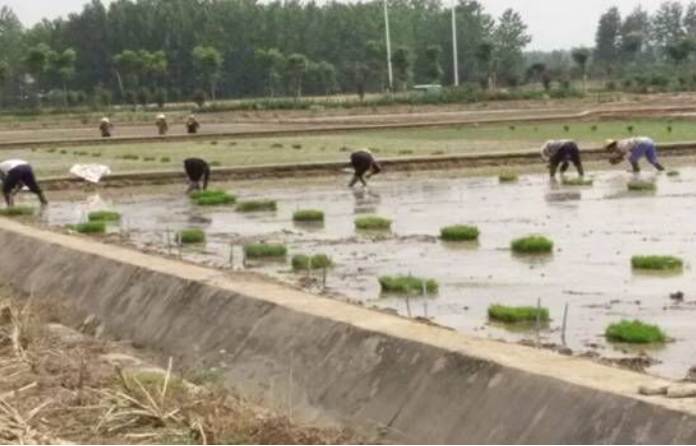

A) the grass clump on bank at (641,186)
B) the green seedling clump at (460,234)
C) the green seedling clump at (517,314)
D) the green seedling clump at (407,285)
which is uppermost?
the green seedling clump at (517,314)

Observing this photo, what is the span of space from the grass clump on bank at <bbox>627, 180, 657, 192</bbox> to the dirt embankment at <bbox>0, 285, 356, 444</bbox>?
39.8 ft

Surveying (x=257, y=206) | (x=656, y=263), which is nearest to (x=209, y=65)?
(x=257, y=206)

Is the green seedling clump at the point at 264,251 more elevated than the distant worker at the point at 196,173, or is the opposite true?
the green seedling clump at the point at 264,251

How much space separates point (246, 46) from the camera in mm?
88438

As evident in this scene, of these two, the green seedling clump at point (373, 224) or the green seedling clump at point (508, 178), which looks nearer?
the green seedling clump at point (373, 224)

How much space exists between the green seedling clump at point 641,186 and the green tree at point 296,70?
55509mm

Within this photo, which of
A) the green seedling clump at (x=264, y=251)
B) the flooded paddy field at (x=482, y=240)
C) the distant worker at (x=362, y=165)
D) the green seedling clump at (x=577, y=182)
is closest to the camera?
the flooded paddy field at (x=482, y=240)

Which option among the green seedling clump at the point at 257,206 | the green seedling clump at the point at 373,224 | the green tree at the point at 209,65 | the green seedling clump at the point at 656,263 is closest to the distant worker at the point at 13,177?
the green seedling clump at the point at 257,206

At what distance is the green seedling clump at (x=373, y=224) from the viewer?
16.4 metres

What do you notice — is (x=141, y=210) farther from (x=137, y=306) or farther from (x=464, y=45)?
(x=464, y=45)

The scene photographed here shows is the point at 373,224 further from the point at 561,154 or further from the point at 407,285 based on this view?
the point at 561,154

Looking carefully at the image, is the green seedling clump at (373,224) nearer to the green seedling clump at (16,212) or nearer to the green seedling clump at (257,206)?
the green seedling clump at (257,206)

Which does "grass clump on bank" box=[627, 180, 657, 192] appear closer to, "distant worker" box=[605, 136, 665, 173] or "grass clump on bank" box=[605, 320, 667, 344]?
"distant worker" box=[605, 136, 665, 173]

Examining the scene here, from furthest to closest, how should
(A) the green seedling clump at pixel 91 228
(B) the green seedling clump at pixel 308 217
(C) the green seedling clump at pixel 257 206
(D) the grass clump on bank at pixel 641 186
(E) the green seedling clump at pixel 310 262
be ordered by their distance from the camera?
1. (D) the grass clump on bank at pixel 641 186
2. (C) the green seedling clump at pixel 257 206
3. (B) the green seedling clump at pixel 308 217
4. (A) the green seedling clump at pixel 91 228
5. (E) the green seedling clump at pixel 310 262
